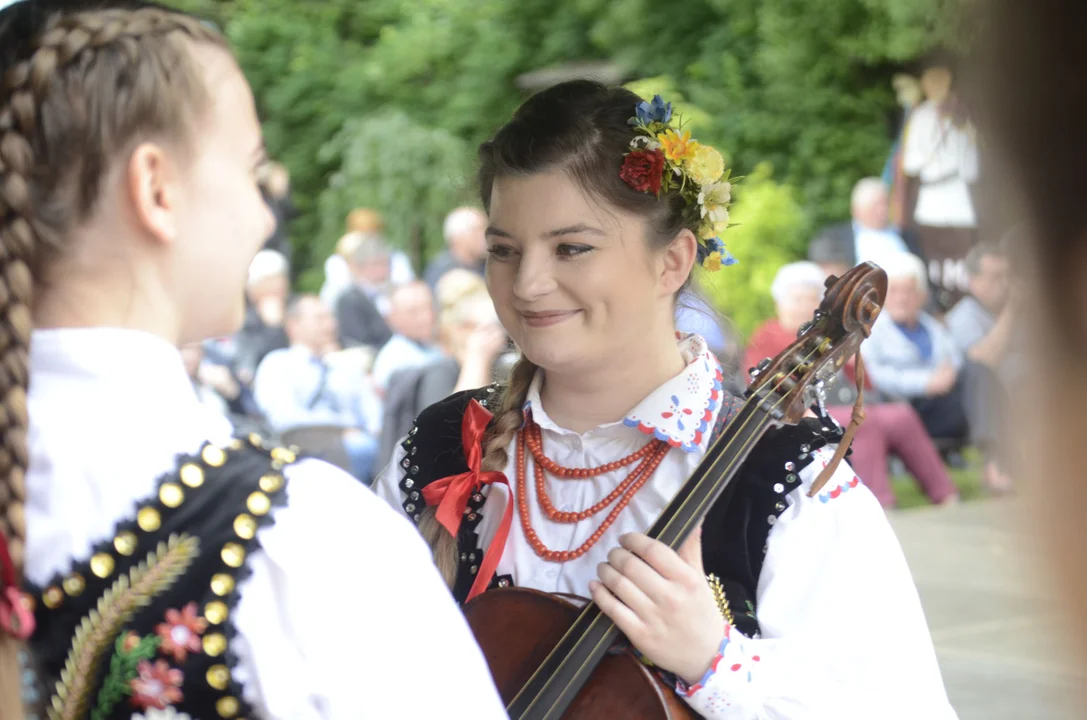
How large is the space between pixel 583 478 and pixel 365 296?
616 cm

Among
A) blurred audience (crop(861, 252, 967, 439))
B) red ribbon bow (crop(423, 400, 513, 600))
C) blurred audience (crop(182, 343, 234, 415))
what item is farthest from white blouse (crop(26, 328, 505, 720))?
blurred audience (crop(861, 252, 967, 439))

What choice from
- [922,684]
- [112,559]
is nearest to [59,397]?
[112,559]

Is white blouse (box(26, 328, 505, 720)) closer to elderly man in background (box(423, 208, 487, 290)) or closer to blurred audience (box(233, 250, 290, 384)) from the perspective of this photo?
blurred audience (box(233, 250, 290, 384))

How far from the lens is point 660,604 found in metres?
1.72

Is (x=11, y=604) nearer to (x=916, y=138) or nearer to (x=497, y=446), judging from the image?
(x=497, y=446)

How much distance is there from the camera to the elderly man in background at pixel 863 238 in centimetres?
863

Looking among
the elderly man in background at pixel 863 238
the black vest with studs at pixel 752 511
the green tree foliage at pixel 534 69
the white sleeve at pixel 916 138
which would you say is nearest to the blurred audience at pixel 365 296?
the green tree foliage at pixel 534 69

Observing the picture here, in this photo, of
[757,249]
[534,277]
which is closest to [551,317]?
[534,277]

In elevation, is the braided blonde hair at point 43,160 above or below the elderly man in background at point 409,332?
above

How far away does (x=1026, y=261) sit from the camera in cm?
64

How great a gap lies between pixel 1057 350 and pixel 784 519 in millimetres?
1258

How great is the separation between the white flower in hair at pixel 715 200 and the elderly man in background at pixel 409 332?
4.76m

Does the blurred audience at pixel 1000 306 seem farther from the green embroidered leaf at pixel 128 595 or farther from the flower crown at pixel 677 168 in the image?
the flower crown at pixel 677 168

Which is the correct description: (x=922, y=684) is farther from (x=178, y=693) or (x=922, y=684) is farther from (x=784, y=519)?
(x=178, y=693)
